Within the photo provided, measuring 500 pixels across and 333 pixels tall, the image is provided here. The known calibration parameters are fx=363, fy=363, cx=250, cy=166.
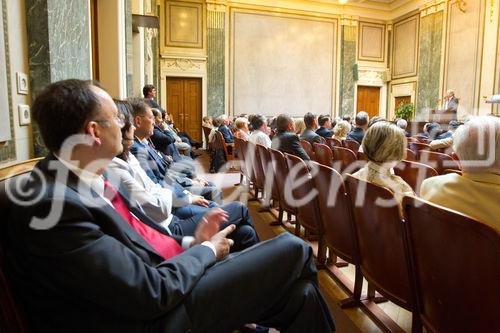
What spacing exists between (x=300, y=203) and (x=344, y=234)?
0.61 meters

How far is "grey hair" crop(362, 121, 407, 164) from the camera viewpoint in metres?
1.82

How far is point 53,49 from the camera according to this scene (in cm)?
189

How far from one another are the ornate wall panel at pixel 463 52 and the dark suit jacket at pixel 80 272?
379 inches

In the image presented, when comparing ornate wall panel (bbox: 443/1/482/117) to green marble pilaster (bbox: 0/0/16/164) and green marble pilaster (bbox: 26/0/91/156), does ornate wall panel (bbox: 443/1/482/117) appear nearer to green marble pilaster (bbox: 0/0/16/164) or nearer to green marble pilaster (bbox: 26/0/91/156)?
green marble pilaster (bbox: 26/0/91/156)

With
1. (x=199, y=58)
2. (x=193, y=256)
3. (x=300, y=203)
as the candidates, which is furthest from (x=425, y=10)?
(x=193, y=256)

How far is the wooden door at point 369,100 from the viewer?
38.4 ft

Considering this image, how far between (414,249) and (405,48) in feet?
37.4

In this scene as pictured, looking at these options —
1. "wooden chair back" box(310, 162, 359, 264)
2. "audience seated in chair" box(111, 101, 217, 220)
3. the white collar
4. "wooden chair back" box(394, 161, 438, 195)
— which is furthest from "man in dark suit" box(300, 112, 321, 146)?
the white collar

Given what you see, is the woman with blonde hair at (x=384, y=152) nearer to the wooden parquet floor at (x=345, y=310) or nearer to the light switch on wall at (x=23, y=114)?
the wooden parquet floor at (x=345, y=310)

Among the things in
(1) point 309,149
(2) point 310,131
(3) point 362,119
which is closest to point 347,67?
(3) point 362,119

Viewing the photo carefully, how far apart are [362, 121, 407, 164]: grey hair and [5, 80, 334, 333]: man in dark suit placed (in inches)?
34.1

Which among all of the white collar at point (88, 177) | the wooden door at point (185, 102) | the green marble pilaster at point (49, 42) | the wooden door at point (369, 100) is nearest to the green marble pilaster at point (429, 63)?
the wooden door at point (369, 100)

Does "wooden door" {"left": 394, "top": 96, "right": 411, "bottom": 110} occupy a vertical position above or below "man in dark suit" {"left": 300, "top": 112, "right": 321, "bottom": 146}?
above

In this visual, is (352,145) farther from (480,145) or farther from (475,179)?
(475,179)
